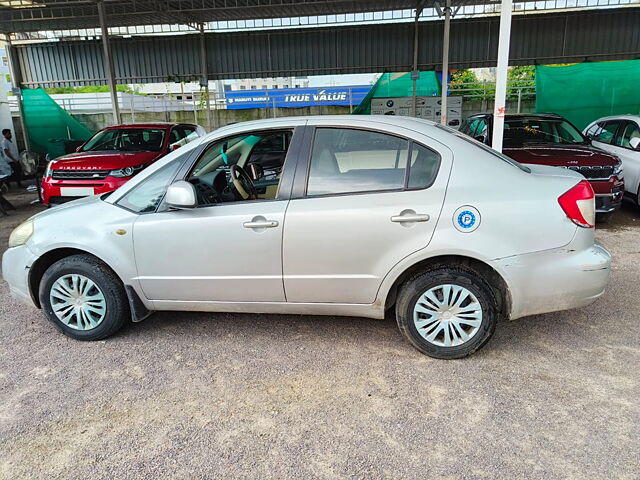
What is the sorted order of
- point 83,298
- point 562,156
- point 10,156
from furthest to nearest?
point 10,156 < point 562,156 < point 83,298

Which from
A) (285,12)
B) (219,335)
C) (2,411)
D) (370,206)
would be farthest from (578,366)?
(285,12)

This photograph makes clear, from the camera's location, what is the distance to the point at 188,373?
312 cm

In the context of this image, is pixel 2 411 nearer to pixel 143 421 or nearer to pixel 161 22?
pixel 143 421

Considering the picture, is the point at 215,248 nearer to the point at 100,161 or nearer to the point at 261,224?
the point at 261,224

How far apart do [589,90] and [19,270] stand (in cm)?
1510

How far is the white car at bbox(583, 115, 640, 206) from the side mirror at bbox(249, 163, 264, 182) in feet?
21.2

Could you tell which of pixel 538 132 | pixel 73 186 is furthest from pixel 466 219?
pixel 73 186

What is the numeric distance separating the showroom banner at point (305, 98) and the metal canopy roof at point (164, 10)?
4.92 metres

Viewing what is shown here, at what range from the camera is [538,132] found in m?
7.55

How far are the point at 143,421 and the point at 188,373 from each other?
1.73ft

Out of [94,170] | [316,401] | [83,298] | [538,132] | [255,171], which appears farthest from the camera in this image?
[538,132]

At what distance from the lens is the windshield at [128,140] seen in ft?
26.6

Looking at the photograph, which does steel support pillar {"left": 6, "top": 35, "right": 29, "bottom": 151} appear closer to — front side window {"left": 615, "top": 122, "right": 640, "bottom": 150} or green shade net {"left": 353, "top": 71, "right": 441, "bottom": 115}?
green shade net {"left": 353, "top": 71, "right": 441, "bottom": 115}

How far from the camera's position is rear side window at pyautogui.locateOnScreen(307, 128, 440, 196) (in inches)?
119
